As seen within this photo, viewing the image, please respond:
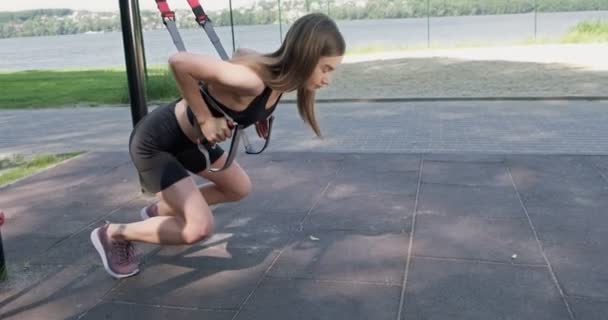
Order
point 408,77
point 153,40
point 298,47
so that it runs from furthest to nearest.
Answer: point 153,40
point 408,77
point 298,47

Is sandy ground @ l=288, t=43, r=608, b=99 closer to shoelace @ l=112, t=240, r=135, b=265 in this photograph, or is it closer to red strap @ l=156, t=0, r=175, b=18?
red strap @ l=156, t=0, r=175, b=18

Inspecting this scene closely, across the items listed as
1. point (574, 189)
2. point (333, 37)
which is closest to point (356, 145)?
point (574, 189)

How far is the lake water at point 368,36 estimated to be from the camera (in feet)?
76.8

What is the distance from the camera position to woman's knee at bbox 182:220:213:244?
10.3 ft

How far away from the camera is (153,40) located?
105 feet

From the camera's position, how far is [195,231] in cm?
314

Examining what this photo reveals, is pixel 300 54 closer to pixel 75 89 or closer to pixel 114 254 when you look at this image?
pixel 114 254

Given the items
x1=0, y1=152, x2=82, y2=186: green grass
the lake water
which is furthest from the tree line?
x1=0, y1=152, x2=82, y2=186: green grass

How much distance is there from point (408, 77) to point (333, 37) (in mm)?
11610

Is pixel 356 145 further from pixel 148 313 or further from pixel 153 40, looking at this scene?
pixel 153 40

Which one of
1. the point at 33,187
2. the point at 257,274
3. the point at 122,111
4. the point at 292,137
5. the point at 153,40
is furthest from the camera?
the point at 153,40

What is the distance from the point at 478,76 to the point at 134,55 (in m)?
10.1

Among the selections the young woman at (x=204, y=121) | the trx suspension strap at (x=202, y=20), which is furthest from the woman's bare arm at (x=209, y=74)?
the trx suspension strap at (x=202, y=20)

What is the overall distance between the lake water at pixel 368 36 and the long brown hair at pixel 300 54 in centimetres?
1692
